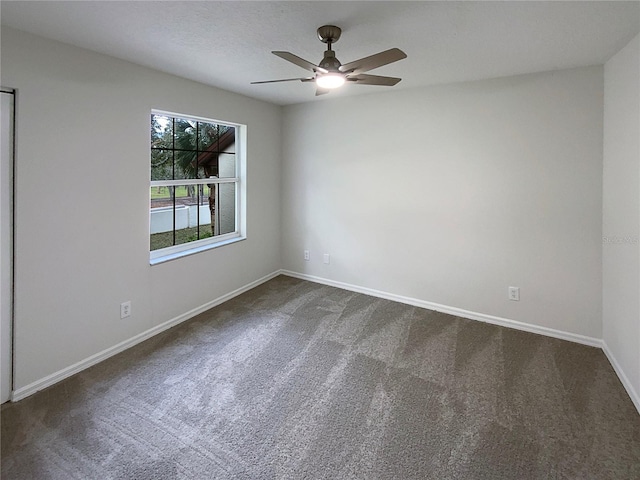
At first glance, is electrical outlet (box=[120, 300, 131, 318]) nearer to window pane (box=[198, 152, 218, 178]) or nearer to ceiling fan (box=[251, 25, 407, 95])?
window pane (box=[198, 152, 218, 178])

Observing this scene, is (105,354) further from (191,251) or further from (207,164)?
(207,164)

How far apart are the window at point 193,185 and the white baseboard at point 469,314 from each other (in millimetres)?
1391

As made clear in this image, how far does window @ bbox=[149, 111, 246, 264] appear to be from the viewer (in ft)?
10.4

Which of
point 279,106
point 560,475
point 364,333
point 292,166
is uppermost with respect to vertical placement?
point 279,106

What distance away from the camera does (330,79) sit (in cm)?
202

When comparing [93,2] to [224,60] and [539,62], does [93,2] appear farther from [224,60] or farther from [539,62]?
[539,62]

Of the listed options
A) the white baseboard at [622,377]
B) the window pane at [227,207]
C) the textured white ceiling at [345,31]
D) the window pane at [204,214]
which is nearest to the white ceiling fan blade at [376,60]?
the textured white ceiling at [345,31]

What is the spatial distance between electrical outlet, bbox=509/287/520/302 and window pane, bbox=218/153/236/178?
3323mm

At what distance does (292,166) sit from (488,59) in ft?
8.56

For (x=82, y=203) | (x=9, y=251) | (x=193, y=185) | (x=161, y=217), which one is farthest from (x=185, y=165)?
(x=9, y=251)

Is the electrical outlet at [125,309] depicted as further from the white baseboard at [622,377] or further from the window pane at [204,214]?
the white baseboard at [622,377]

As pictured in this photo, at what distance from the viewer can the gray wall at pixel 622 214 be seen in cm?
212

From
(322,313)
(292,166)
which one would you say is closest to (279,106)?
(292,166)

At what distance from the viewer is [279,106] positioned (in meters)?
4.45
